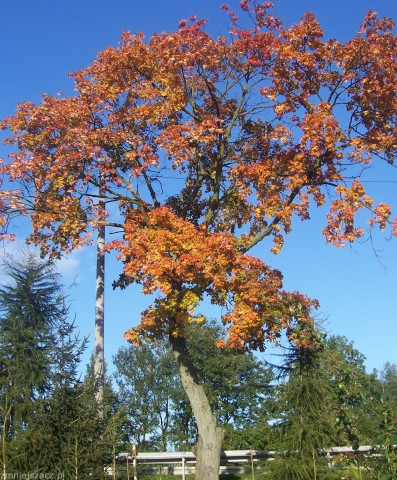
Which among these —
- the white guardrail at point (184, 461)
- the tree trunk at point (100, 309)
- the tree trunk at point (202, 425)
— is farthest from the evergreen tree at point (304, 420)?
the tree trunk at point (100, 309)

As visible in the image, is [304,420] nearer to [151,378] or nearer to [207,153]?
[207,153]

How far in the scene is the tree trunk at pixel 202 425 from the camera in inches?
516

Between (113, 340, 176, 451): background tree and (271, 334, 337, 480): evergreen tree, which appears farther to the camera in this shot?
(113, 340, 176, 451): background tree

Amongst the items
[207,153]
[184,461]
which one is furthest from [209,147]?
[184,461]

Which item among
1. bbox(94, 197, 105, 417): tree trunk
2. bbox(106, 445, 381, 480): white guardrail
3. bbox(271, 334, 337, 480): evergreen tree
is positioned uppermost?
bbox(94, 197, 105, 417): tree trunk

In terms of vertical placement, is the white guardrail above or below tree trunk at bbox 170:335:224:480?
below

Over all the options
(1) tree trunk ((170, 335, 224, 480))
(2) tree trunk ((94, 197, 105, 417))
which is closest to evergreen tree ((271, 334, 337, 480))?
(1) tree trunk ((170, 335, 224, 480))

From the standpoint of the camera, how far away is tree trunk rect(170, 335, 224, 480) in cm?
1311

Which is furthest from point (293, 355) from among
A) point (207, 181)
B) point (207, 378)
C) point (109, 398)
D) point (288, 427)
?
point (207, 378)

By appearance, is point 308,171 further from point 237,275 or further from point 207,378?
point 207,378

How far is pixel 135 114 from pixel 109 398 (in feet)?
22.0

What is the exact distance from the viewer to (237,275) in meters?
13.2

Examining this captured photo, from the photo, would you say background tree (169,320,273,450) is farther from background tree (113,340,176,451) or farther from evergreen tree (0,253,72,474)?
evergreen tree (0,253,72,474)

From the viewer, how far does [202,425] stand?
1351cm
